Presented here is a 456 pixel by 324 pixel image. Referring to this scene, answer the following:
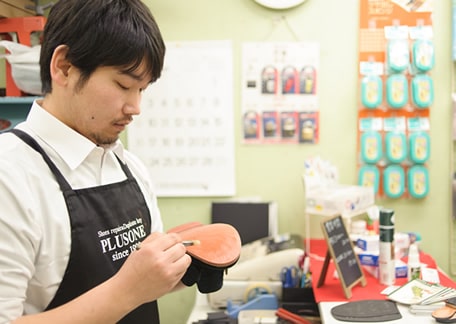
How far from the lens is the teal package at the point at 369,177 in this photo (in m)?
2.43

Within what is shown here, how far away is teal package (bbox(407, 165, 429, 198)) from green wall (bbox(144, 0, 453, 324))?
0.07 meters

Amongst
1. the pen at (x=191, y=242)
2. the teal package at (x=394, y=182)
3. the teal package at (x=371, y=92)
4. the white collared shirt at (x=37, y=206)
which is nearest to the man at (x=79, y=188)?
the white collared shirt at (x=37, y=206)

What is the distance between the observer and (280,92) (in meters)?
2.49

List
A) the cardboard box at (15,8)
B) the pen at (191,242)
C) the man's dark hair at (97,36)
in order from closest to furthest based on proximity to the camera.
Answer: the man's dark hair at (97,36) → the pen at (191,242) → the cardboard box at (15,8)

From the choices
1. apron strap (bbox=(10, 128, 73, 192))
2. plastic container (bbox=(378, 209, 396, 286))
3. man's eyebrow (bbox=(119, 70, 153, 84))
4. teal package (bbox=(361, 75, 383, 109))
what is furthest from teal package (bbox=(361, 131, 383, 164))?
apron strap (bbox=(10, 128, 73, 192))

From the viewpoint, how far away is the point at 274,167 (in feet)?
8.29

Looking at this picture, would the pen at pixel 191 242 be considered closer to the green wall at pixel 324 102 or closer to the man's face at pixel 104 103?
the man's face at pixel 104 103

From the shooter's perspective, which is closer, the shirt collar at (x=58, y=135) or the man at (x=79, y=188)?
the man at (x=79, y=188)

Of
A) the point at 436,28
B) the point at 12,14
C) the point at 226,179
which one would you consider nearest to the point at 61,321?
the point at 226,179

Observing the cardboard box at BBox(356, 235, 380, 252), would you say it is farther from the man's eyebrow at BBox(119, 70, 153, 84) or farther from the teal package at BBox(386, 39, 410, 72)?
the man's eyebrow at BBox(119, 70, 153, 84)

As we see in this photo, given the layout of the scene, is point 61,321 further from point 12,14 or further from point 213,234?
point 12,14

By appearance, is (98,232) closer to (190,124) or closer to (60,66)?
(60,66)

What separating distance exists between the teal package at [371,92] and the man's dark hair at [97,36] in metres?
1.65

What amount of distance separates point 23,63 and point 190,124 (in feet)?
2.89
